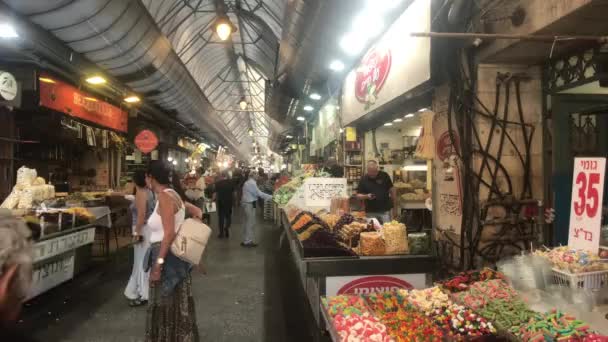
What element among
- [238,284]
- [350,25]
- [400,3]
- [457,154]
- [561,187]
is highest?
[400,3]

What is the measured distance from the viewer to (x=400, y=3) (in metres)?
5.31

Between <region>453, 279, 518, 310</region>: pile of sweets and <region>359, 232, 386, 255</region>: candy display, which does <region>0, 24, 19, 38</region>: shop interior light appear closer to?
<region>359, 232, 386, 255</region>: candy display

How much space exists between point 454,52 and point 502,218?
195 centimetres

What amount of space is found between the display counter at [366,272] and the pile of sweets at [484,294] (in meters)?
0.91

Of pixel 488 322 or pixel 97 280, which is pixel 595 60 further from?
pixel 97 280

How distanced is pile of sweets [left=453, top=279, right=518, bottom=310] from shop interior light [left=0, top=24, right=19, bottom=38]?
6.09 metres

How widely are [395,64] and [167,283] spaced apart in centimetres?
401

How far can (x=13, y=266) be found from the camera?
4.61 feet

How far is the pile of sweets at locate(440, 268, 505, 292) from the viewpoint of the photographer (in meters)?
3.61

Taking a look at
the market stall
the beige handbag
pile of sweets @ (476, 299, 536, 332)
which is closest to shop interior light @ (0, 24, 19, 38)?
the beige handbag

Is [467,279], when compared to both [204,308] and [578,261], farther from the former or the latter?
[204,308]

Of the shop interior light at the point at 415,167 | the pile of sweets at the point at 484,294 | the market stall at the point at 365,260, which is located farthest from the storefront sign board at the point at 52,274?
the shop interior light at the point at 415,167

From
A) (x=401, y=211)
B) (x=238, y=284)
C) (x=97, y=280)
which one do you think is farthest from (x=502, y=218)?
(x=97, y=280)

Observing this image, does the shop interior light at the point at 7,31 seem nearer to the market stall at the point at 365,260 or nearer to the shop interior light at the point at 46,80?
the shop interior light at the point at 46,80
